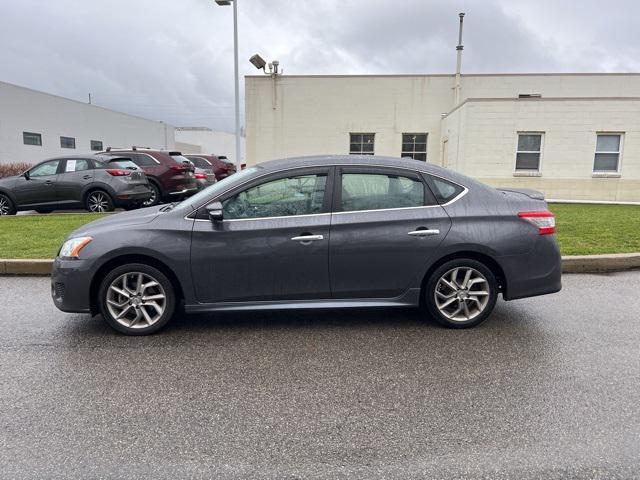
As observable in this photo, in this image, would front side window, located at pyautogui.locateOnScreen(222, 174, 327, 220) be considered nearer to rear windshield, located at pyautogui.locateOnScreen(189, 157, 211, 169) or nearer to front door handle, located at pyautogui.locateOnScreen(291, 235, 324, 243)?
front door handle, located at pyautogui.locateOnScreen(291, 235, 324, 243)

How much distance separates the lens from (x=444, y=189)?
171 inches

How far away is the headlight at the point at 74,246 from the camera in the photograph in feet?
13.3

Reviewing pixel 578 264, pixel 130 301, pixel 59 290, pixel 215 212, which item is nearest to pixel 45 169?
pixel 59 290

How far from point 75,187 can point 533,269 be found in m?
11.0

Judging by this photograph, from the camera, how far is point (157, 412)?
2883 millimetres

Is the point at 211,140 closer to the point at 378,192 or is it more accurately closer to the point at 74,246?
the point at 74,246

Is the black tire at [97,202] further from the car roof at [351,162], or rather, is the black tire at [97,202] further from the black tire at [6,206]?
the car roof at [351,162]

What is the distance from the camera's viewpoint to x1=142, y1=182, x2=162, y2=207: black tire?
12.4 meters

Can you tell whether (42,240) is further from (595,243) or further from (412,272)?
(595,243)

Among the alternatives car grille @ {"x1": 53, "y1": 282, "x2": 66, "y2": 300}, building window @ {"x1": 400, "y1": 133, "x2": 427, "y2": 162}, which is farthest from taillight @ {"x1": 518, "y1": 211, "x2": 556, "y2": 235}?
building window @ {"x1": 400, "y1": 133, "x2": 427, "y2": 162}

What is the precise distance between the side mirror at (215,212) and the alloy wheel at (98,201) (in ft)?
28.1

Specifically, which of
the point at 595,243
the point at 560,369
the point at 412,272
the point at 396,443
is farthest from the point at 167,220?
the point at 595,243

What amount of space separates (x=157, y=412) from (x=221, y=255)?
1496mm

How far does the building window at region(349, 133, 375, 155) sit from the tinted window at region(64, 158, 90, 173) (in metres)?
11.0
